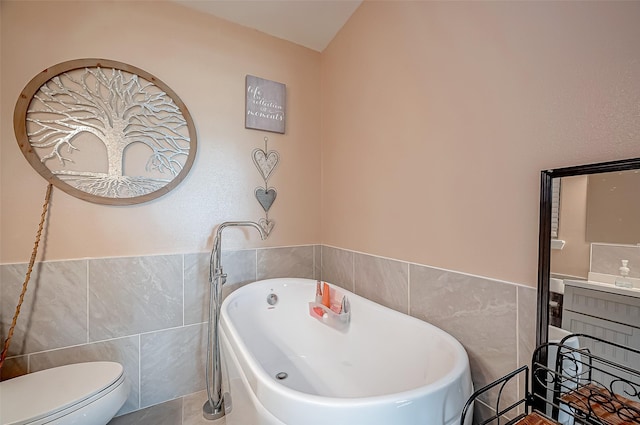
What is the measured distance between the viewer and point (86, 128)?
4.63 feet

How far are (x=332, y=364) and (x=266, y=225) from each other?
101 cm

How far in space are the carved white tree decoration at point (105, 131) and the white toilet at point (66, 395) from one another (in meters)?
0.86

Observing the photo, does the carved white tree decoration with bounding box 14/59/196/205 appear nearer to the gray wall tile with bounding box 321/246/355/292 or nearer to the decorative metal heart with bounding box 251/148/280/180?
the decorative metal heart with bounding box 251/148/280/180

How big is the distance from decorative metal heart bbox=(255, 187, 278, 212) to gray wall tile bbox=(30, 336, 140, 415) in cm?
111

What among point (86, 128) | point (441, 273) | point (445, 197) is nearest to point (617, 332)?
point (441, 273)

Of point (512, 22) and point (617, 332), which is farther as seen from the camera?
point (512, 22)

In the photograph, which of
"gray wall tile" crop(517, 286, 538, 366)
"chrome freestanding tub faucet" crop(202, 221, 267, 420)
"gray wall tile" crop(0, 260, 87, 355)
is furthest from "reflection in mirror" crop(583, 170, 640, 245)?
"gray wall tile" crop(0, 260, 87, 355)

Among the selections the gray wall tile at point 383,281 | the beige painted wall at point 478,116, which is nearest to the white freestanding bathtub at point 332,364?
the gray wall tile at point 383,281

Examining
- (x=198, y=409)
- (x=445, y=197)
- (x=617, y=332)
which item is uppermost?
(x=445, y=197)

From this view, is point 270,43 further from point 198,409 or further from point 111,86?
point 198,409

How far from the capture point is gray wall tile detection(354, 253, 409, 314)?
1.33 meters

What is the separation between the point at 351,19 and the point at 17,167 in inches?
83.0

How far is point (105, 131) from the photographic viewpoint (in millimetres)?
1448

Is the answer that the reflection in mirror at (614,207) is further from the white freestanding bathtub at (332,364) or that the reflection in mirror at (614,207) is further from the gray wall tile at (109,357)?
the gray wall tile at (109,357)
